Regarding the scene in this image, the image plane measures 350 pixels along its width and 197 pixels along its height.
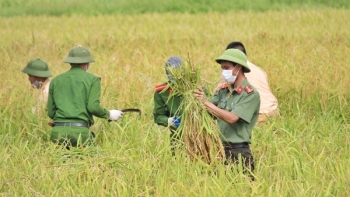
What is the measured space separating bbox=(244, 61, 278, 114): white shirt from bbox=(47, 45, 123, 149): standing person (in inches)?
68.4

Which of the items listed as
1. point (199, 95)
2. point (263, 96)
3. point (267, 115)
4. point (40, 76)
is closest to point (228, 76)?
point (199, 95)

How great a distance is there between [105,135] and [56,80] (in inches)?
24.4

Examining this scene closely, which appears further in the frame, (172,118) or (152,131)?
(152,131)

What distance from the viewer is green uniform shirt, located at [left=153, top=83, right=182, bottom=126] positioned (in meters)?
5.78

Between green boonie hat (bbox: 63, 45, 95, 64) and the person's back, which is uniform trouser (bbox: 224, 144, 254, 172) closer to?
the person's back

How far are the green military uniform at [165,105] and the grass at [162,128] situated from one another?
0.64 ft

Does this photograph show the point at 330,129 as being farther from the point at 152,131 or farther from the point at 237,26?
the point at 237,26

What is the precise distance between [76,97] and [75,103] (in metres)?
0.05

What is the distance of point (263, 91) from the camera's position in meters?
7.46

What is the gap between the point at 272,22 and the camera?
47.4 feet

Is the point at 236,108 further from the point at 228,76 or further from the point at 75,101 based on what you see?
the point at 75,101

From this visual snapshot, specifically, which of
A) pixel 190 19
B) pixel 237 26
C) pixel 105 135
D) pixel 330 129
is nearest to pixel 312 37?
pixel 237 26

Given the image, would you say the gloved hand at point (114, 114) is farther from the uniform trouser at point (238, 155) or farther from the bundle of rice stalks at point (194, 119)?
the uniform trouser at point (238, 155)

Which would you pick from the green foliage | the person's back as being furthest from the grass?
the green foliage
